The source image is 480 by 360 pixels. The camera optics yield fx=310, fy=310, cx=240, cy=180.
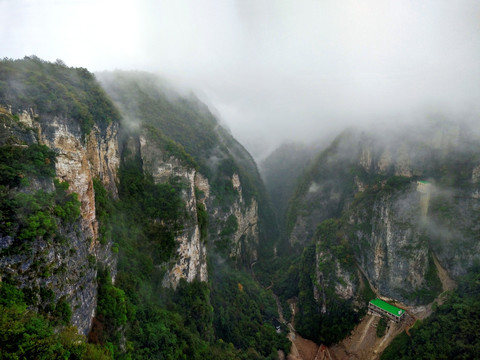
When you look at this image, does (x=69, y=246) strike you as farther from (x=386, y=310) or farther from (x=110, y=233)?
(x=386, y=310)

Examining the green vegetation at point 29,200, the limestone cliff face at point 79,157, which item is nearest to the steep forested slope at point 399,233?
the limestone cliff face at point 79,157

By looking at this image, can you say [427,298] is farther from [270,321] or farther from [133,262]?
[133,262]

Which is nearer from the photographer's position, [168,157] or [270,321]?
[168,157]

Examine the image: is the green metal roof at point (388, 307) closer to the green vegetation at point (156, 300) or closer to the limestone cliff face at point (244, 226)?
the green vegetation at point (156, 300)

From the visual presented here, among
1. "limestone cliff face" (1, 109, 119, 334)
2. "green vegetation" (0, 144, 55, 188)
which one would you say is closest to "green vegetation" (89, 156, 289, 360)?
"limestone cliff face" (1, 109, 119, 334)

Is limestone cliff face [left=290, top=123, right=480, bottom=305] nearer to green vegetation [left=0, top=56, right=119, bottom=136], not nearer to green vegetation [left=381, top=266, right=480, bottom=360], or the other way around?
green vegetation [left=381, top=266, right=480, bottom=360]

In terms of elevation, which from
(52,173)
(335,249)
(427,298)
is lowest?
(427,298)

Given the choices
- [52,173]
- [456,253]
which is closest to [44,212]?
[52,173]
